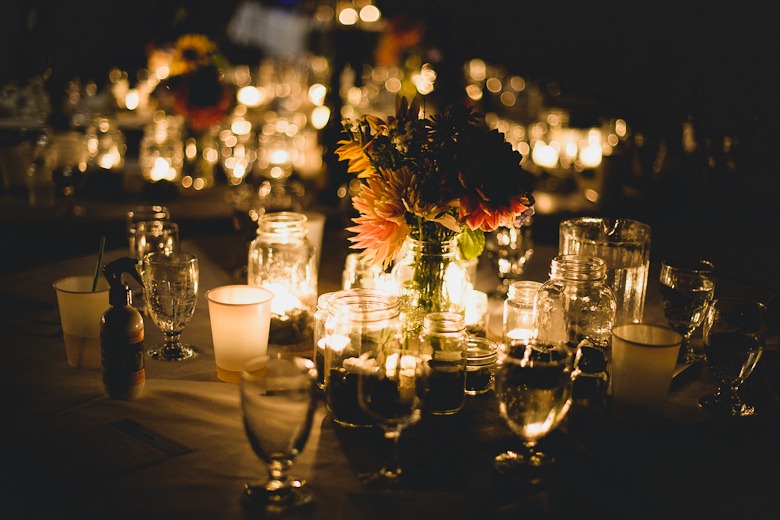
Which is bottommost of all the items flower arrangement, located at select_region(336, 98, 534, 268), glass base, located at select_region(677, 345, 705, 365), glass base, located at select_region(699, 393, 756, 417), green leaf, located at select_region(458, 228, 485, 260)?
glass base, located at select_region(699, 393, 756, 417)

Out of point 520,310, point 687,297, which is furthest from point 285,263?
point 687,297

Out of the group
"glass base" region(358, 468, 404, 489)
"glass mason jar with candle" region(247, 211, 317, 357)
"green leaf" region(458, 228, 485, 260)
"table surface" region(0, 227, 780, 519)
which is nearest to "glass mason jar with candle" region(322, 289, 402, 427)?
"table surface" region(0, 227, 780, 519)

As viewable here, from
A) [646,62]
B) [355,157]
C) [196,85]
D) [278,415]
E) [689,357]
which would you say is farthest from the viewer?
[646,62]

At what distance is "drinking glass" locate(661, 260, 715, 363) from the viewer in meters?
1.50

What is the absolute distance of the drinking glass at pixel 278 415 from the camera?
0.97m

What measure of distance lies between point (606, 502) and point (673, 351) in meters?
0.33

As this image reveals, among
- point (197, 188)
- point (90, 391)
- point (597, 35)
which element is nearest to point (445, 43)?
point (197, 188)

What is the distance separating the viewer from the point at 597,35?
4883 millimetres

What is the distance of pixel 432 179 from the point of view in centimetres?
132

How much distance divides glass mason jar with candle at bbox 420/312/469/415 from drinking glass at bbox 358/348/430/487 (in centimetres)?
13

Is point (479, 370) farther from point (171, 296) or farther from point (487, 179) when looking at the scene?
point (171, 296)

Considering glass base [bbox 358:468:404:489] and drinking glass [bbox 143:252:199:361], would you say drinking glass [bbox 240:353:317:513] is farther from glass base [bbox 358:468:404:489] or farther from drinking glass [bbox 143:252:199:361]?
drinking glass [bbox 143:252:199:361]

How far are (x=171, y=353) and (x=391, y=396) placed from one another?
2.07 ft

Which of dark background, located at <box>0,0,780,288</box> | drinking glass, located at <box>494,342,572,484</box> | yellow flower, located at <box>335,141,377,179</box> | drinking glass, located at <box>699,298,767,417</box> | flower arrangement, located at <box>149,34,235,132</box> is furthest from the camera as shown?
dark background, located at <box>0,0,780,288</box>
